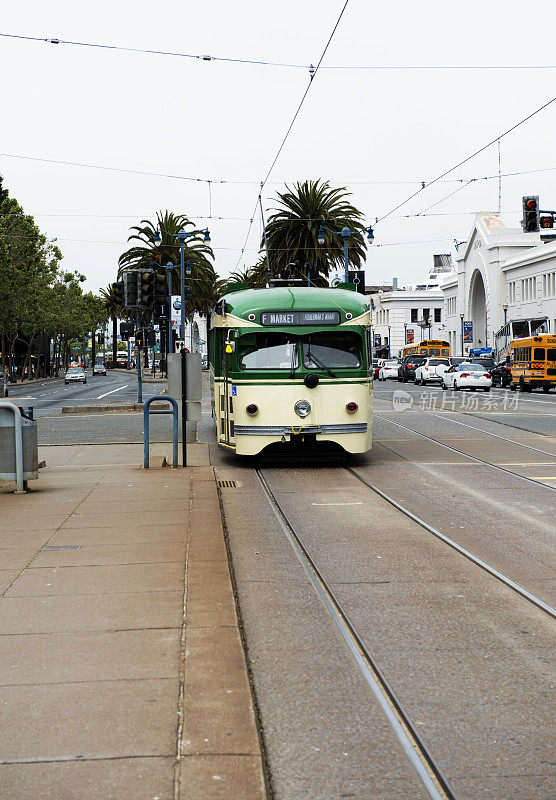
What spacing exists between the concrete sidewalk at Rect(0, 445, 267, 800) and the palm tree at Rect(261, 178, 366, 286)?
43.3 m

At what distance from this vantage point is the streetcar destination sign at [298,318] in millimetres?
16109

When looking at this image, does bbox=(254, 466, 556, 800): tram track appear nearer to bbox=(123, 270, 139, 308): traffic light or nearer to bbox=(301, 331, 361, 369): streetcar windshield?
bbox=(301, 331, 361, 369): streetcar windshield

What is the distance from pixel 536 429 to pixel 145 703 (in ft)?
65.4

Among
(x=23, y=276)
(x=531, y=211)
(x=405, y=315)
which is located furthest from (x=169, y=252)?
(x=405, y=315)

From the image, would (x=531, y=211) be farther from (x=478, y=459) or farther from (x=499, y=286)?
(x=499, y=286)

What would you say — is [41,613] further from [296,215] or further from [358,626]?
[296,215]

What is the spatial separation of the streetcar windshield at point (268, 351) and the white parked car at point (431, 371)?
141 ft

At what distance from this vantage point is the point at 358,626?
Result: 638 cm

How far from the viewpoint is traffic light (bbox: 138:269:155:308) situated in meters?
23.7

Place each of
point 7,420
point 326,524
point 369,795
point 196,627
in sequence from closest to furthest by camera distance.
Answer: point 369,795 → point 196,627 → point 326,524 → point 7,420

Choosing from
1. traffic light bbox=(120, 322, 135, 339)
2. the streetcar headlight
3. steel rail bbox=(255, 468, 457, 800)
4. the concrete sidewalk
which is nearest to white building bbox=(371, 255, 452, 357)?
traffic light bbox=(120, 322, 135, 339)

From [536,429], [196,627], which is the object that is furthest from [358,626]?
[536,429]

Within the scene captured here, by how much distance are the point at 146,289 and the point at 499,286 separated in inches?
2891

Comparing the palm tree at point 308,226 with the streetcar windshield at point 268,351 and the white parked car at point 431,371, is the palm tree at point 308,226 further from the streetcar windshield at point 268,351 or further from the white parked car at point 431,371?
the streetcar windshield at point 268,351
